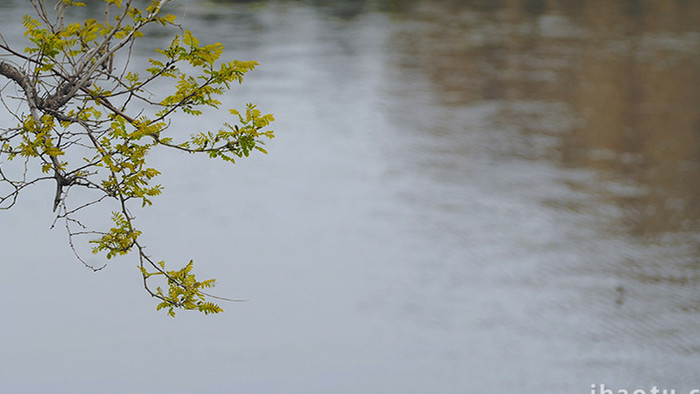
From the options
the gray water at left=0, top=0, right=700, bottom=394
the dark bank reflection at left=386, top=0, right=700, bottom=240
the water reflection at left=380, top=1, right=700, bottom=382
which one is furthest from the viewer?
the dark bank reflection at left=386, top=0, right=700, bottom=240

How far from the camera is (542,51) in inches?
1074

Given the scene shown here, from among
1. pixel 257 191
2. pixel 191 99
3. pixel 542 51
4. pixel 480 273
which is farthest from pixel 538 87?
pixel 191 99

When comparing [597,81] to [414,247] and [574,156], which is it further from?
[414,247]

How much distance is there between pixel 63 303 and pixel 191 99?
33.7 feet

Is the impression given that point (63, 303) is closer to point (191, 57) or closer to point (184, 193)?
point (184, 193)

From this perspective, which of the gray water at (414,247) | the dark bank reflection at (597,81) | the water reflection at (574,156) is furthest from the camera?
the dark bank reflection at (597,81)

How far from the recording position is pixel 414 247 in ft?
49.5

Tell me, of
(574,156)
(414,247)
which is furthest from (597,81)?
(414,247)

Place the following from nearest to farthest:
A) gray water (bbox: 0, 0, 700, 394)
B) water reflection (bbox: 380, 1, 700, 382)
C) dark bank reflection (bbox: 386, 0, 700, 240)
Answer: gray water (bbox: 0, 0, 700, 394)
water reflection (bbox: 380, 1, 700, 382)
dark bank reflection (bbox: 386, 0, 700, 240)

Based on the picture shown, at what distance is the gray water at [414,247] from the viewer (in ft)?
39.7

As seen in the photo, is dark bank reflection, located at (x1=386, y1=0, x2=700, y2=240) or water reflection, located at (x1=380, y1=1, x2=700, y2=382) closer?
water reflection, located at (x1=380, y1=1, x2=700, y2=382)

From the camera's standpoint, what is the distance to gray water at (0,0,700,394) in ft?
39.7

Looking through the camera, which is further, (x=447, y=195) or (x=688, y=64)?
(x=688, y=64)

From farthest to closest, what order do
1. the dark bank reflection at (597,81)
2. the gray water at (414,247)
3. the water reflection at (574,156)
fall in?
the dark bank reflection at (597,81) < the water reflection at (574,156) < the gray water at (414,247)
